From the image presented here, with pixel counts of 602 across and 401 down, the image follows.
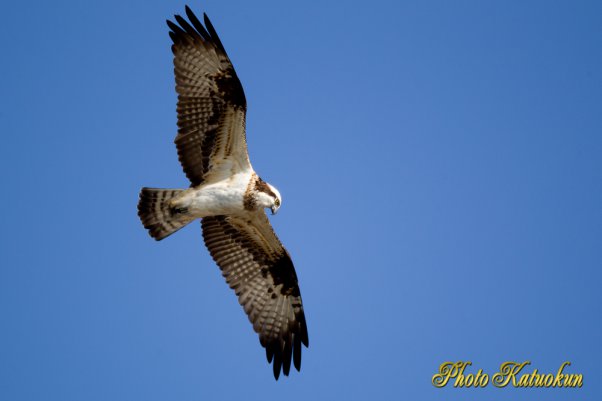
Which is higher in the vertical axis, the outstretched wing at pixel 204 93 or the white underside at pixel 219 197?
the outstretched wing at pixel 204 93

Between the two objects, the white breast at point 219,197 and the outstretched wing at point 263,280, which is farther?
the outstretched wing at point 263,280

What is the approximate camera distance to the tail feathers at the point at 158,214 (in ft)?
32.7

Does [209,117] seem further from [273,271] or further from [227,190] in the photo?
[273,271]

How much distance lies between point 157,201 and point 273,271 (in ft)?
5.56

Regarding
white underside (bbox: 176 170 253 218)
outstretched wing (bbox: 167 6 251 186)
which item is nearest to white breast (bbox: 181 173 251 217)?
white underside (bbox: 176 170 253 218)

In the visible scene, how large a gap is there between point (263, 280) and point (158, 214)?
156 cm

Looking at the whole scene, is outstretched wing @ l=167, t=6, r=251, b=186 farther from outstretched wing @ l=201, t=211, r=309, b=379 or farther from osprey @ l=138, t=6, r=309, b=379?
outstretched wing @ l=201, t=211, r=309, b=379

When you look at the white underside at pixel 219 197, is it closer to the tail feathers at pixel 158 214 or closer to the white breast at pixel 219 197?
the white breast at pixel 219 197

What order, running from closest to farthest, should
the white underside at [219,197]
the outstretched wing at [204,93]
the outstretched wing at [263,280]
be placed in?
1. the outstretched wing at [204,93]
2. the white underside at [219,197]
3. the outstretched wing at [263,280]

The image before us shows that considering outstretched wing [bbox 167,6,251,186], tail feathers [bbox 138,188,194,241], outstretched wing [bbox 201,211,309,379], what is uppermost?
outstretched wing [bbox 167,6,251,186]

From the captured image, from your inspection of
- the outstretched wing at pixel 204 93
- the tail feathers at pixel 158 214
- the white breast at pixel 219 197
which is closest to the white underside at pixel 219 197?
the white breast at pixel 219 197

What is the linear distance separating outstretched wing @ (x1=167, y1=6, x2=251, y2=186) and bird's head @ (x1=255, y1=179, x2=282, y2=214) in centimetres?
45

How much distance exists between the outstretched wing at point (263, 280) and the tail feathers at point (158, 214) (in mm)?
502

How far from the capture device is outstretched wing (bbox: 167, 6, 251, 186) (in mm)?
9602
